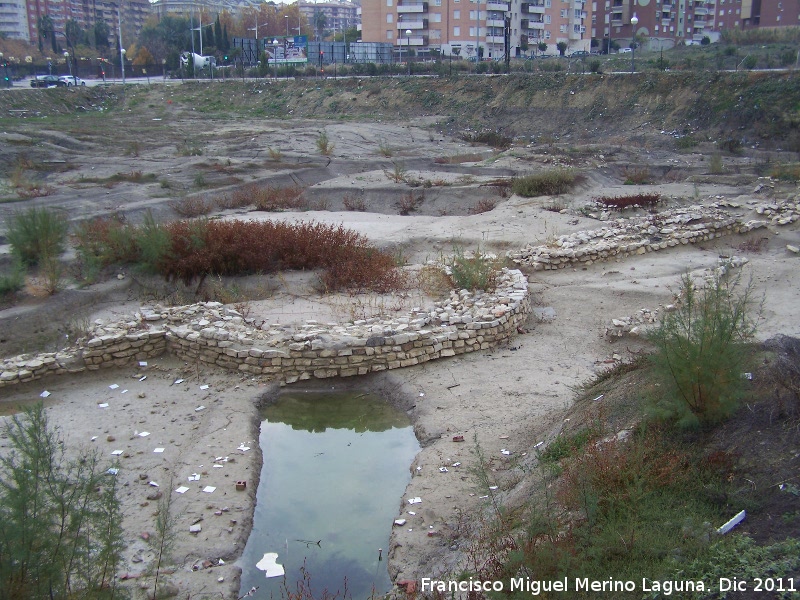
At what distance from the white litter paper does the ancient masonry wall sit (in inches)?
136

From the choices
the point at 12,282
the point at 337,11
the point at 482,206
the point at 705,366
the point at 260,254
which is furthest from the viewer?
the point at 337,11

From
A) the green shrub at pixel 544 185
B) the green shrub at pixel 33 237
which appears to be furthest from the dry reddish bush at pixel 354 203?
the green shrub at pixel 33 237

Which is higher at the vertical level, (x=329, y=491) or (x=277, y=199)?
(x=277, y=199)

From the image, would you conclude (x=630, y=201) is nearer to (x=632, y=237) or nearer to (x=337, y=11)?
(x=632, y=237)

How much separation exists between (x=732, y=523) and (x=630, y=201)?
15.0 m

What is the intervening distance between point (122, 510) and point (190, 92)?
50.0 m

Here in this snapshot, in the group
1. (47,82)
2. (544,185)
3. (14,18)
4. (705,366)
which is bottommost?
(544,185)

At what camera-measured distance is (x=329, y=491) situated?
7543mm

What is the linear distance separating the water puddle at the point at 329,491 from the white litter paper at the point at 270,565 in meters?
0.04

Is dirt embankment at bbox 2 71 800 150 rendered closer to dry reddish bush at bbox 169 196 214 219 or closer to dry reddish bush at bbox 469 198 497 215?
dry reddish bush at bbox 469 198 497 215

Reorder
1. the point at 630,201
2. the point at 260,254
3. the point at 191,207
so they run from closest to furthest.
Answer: the point at 260,254 < the point at 630,201 < the point at 191,207

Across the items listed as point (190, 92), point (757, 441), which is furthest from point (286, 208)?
point (190, 92)

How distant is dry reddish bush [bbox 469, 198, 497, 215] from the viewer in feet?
66.4

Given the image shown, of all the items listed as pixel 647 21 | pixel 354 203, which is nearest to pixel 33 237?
pixel 354 203
